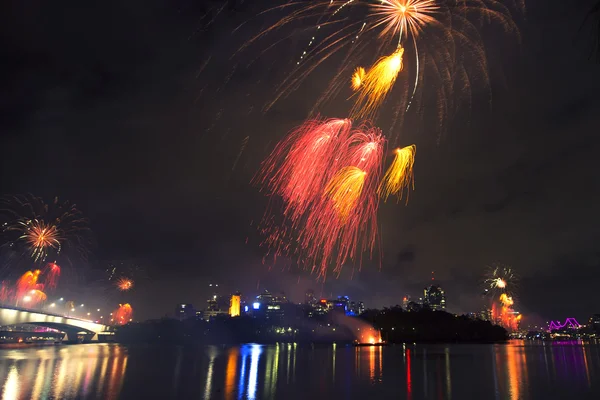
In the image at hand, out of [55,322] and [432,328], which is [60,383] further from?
[432,328]

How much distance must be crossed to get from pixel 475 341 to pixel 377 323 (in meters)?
36.0

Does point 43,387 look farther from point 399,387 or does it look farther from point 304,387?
point 399,387

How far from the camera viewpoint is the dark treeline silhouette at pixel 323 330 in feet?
465

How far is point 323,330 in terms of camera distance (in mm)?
159125

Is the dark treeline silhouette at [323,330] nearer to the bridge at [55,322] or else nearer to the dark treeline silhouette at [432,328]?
the dark treeline silhouette at [432,328]

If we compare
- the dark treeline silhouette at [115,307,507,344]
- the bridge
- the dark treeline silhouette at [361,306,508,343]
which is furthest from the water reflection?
the dark treeline silhouette at [361,306,508,343]

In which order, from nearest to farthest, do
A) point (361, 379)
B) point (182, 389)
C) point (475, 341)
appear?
point (182, 389) < point (361, 379) < point (475, 341)

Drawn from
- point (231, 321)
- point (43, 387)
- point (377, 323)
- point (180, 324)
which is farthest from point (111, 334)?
point (43, 387)

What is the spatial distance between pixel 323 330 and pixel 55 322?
306 feet

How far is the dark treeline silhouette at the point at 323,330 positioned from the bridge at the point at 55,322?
12174 millimetres

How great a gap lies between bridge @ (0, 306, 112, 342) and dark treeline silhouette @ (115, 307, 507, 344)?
39.9 feet

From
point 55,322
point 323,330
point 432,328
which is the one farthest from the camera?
point 323,330

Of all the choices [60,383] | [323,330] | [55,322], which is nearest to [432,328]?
[323,330]

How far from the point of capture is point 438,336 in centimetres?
14312
